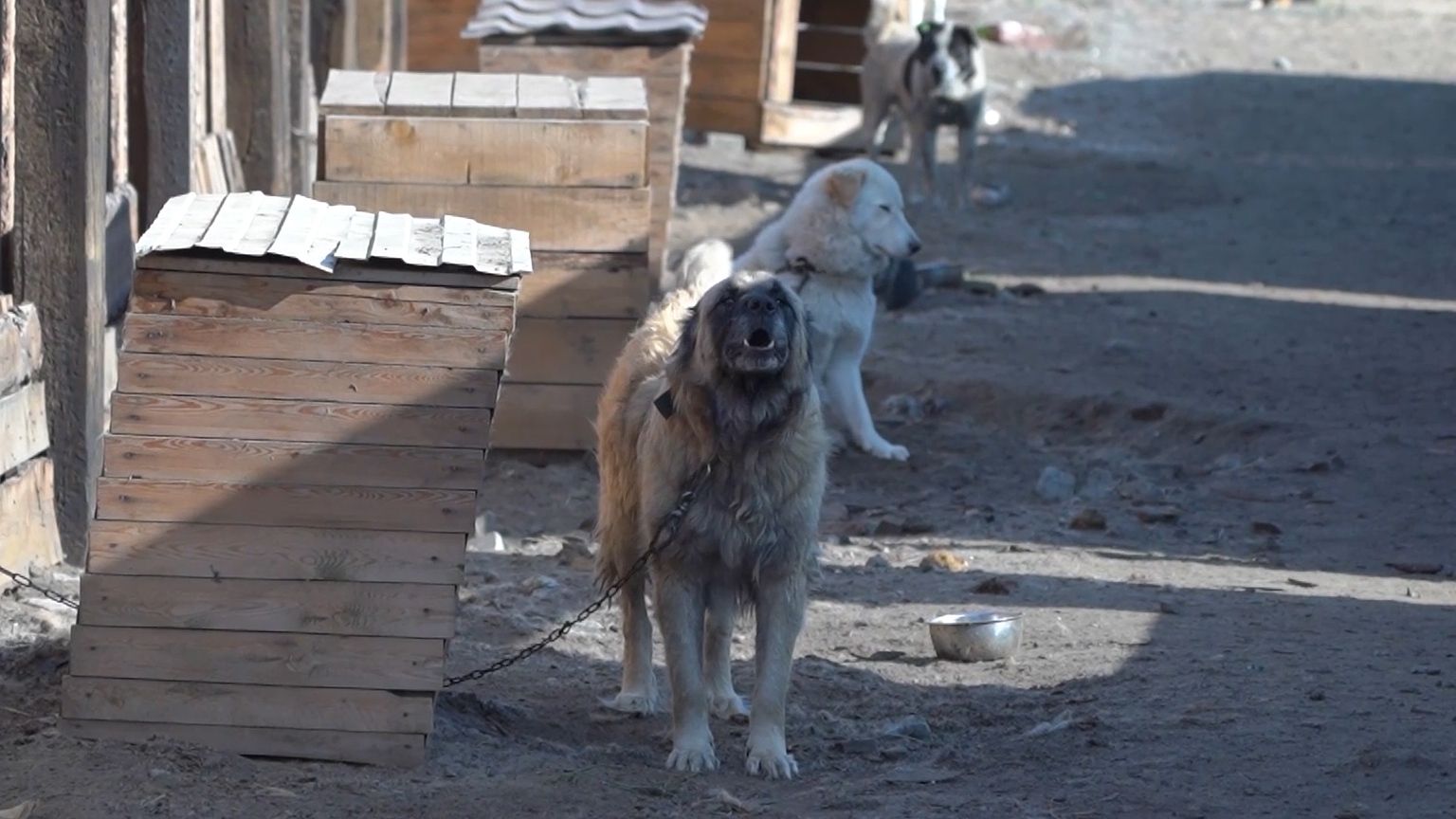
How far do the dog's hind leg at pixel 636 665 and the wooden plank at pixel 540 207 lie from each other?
2.90 meters

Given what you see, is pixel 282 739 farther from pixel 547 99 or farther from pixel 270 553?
pixel 547 99

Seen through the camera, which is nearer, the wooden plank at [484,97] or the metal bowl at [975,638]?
Result: the metal bowl at [975,638]

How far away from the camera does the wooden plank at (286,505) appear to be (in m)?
5.18

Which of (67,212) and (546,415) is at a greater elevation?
(67,212)

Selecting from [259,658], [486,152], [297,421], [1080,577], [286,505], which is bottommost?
[1080,577]

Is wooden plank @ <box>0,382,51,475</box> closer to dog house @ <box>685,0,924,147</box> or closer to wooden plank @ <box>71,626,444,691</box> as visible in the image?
wooden plank @ <box>71,626,444,691</box>

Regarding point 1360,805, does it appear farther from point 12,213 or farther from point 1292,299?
point 1292,299

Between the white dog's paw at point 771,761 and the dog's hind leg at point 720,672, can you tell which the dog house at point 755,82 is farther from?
the white dog's paw at point 771,761

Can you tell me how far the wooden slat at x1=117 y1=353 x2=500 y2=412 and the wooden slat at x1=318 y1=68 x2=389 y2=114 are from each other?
3.49 meters

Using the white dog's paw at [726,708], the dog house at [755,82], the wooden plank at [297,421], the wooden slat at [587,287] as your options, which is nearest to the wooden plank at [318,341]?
the wooden plank at [297,421]

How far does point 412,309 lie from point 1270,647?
323 centimetres

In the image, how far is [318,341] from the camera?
17.5ft

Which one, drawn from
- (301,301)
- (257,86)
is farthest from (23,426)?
(257,86)

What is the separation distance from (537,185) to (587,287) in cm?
55
